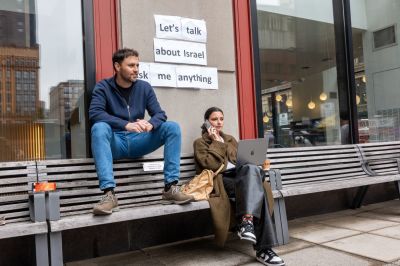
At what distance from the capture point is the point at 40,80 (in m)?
3.92

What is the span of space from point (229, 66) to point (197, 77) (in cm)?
48

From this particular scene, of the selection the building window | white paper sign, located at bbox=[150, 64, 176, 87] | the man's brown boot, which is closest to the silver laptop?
the man's brown boot

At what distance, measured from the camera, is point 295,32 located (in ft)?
19.1

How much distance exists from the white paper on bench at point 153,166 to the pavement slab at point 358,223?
2178mm

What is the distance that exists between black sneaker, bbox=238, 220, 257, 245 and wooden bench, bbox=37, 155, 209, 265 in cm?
34

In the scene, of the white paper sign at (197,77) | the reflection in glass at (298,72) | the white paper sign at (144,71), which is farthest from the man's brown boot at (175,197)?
the reflection in glass at (298,72)

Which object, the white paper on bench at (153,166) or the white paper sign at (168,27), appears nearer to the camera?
the white paper on bench at (153,166)

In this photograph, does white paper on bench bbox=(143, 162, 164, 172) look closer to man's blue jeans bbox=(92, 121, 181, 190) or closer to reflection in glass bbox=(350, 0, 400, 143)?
man's blue jeans bbox=(92, 121, 181, 190)

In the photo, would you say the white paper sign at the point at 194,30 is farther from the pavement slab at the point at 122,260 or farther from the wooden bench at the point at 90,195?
the pavement slab at the point at 122,260

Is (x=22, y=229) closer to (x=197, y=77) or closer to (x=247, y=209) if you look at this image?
(x=247, y=209)

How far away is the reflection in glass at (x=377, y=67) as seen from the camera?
242 inches

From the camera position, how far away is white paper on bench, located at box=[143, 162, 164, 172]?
357cm

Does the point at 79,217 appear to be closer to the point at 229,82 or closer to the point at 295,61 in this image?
the point at 229,82

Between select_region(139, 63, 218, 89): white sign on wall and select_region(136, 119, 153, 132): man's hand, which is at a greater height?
select_region(139, 63, 218, 89): white sign on wall
